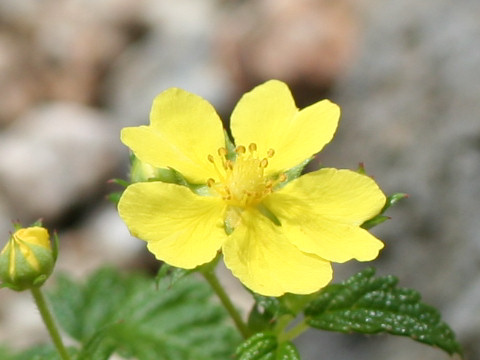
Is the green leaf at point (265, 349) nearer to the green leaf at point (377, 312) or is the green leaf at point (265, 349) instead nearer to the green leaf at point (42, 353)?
the green leaf at point (377, 312)

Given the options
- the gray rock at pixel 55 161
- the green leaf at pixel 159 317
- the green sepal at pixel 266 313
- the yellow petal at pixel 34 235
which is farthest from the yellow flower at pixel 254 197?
the gray rock at pixel 55 161

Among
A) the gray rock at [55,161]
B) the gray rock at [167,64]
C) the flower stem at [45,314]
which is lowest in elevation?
the gray rock at [55,161]

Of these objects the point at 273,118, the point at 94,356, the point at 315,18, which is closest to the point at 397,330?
the point at 273,118

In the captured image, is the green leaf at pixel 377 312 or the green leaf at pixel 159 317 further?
the green leaf at pixel 159 317

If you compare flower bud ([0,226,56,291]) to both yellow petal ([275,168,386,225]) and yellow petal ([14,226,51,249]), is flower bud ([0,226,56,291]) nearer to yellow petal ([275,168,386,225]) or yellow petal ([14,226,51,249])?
yellow petal ([14,226,51,249])

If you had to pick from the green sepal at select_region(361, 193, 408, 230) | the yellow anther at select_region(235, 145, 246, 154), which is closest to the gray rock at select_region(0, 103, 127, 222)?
the yellow anther at select_region(235, 145, 246, 154)

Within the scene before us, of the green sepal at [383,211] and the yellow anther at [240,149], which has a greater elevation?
the yellow anther at [240,149]

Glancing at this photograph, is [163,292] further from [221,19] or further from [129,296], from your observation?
[221,19]
